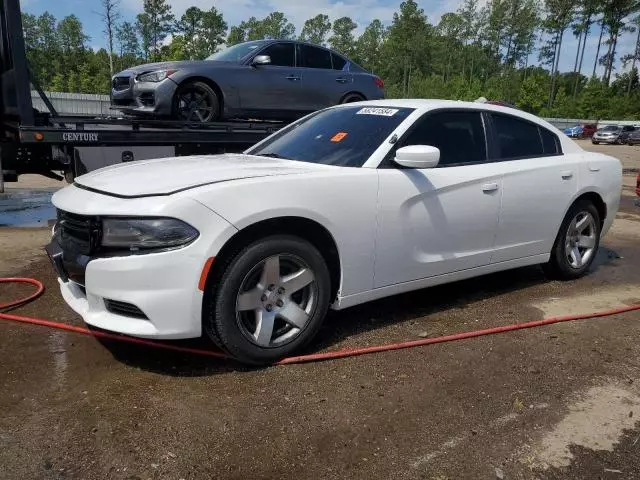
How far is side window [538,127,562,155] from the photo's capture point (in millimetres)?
4953

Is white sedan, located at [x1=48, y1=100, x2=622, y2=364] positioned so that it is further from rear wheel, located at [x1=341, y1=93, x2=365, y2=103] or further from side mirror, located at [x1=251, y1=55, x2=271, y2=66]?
rear wheel, located at [x1=341, y1=93, x2=365, y2=103]

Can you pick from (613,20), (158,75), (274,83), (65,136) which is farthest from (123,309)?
(613,20)

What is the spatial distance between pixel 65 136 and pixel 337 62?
4.55m

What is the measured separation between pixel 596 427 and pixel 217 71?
6171 mm

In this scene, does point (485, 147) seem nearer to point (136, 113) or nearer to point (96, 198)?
point (96, 198)

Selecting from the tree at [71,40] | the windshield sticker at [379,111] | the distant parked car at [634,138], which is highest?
the tree at [71,40]

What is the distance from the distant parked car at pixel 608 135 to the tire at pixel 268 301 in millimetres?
46488

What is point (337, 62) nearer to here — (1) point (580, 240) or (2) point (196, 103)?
(2) point (196, 103)

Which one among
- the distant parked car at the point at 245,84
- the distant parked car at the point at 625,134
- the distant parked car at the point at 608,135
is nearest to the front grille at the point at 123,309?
the distant parked car at the point at 245,84

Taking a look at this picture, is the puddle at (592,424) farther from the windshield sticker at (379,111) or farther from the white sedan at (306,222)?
the windshield sticker at (379,111)

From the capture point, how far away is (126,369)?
127 inches

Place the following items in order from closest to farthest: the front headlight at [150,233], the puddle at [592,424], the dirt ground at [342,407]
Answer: the dirt ground at [342,407]
the puddle at [592,424]
the front headlight at [150,233]

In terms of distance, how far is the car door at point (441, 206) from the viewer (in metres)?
3.67

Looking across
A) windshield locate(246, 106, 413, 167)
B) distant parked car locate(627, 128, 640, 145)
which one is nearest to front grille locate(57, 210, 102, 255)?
windshield locate(246, 106, 413, 167)
